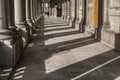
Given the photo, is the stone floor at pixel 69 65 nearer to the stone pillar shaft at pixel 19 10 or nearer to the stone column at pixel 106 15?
the stone pillar shaft at pixel 19 10

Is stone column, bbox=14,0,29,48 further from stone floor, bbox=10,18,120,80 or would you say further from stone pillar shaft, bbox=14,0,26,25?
stone floor, bbox=10,18,120,80

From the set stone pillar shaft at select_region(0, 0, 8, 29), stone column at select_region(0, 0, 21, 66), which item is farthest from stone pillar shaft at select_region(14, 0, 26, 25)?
stone pillar shaft at select_region(0, 0, 8, 29)

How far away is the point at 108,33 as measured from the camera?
14.0 meters

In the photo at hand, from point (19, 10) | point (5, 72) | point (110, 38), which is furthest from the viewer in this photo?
point (19, 10)

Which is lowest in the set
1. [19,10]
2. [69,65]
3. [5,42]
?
[69,65]

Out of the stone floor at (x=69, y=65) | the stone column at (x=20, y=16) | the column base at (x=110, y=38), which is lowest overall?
the stone floor at (x=69, y=65)

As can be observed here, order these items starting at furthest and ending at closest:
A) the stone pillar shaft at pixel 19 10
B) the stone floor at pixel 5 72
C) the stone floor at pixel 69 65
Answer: the stone pillar shaft at pixel 19 10
the stone floor at pixel 69 65
the stone floor at pixel 5 72

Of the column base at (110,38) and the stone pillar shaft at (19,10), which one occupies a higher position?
the stone pillar shaft at (19,10)

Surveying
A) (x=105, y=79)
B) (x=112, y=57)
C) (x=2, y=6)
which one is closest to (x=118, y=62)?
(x=112, y=57)

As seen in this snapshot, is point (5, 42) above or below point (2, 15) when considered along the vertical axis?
below

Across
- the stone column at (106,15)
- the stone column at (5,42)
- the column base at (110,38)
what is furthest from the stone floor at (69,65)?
Answer: the stone column at (106,15)

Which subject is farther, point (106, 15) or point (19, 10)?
point (106, 15)

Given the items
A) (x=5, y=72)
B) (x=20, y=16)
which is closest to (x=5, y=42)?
(x=5, y=72)

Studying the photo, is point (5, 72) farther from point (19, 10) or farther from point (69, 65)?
point (19, 10)
